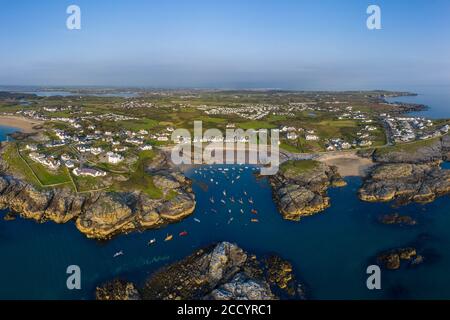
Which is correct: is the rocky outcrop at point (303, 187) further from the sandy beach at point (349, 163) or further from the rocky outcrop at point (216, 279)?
the rocky outcrop at point (216, 279)

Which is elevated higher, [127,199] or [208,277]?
[127,199]

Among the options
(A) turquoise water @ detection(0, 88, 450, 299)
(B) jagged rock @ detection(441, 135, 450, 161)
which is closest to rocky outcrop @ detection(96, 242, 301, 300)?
(A) turquoise water @ detection(0, 88, 450, 299)

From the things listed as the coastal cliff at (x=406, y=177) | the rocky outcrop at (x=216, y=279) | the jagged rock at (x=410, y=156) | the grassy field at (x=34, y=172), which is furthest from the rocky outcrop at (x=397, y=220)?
the grassy field at (x=34, y=172)

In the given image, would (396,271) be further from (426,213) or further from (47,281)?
(47,281)

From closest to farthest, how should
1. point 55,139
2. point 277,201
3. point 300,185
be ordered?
point 277,201, point 300,185, point 55,139

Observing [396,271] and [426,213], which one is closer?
[396,271]

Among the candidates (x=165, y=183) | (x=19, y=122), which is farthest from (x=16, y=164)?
(x=19, y=122)

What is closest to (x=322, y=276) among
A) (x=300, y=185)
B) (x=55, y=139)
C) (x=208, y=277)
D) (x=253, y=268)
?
(x=253, y=268)
